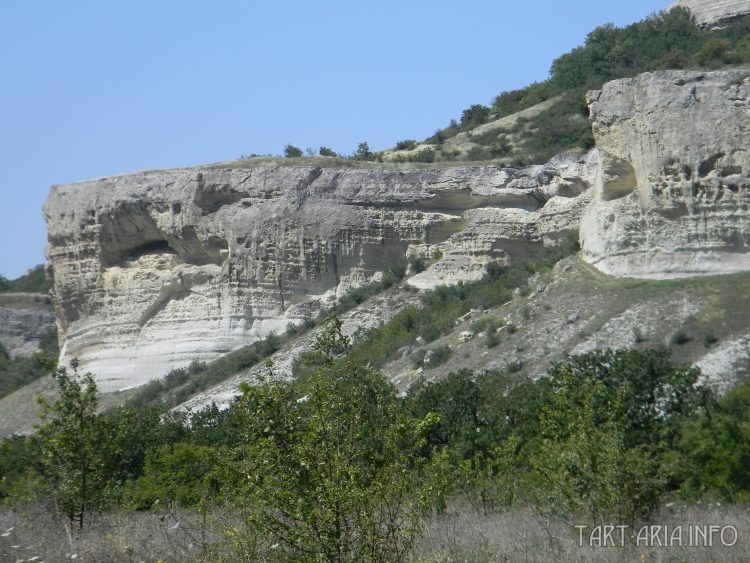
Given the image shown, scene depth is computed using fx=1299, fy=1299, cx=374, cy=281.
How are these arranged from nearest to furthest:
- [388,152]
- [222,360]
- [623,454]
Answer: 1. [623,454]
2. [222,360]
3. [388,152]

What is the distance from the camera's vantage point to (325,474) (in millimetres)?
12312

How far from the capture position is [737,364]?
30.4 meters

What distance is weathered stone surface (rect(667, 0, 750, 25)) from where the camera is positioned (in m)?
59.1

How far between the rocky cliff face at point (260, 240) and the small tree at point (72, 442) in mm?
27661

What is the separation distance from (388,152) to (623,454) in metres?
42.1

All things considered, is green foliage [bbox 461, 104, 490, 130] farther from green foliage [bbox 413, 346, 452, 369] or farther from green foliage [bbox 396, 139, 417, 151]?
green foliage [bbox 413, 346, 452, 369]

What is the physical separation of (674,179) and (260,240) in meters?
16.1

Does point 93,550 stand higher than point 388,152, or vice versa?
point 388,152

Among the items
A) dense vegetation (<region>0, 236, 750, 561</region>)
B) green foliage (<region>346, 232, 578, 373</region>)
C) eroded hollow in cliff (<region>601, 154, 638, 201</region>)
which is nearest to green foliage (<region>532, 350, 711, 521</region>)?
dense vegetation (<region>0, 236, 750, 561</region>)

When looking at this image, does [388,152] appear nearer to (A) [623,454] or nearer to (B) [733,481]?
(B) [733,481]

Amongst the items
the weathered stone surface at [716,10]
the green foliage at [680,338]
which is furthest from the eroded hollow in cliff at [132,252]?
the weathered stone surface at [716,10]

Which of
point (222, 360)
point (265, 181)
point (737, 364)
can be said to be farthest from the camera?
point (265, 181)

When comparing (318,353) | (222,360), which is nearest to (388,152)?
(222,360)

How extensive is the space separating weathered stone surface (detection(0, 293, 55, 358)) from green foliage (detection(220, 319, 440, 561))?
58.8m
